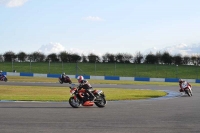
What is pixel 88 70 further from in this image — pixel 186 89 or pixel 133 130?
pixel 133 130

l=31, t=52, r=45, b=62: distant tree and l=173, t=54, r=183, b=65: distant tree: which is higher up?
l=31, t=52, r=45, b=62: distant tree

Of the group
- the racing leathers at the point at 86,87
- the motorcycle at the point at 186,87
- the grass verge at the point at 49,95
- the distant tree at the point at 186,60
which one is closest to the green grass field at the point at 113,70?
the distant tree at the point at 186,60

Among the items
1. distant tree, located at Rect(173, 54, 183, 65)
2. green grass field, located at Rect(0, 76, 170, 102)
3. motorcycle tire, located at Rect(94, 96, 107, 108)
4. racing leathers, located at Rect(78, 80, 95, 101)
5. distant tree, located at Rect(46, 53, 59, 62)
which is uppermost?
distant tree, located at Rect(46, 53, 59, 62)

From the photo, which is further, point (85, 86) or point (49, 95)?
point (49, 95)

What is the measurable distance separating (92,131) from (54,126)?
124cm

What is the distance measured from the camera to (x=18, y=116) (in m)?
12.4

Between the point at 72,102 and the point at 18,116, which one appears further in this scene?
the point at 72,102

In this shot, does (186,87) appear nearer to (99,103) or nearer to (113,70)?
(99,103)

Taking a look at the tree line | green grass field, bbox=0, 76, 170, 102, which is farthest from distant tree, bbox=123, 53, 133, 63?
green grass field, bbox=0, 76, 170, 102

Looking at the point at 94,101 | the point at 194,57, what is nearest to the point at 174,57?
the point at 194,57

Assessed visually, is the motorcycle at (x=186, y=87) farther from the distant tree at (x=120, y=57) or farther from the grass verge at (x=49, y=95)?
the distant tree at (x=120, y=57)

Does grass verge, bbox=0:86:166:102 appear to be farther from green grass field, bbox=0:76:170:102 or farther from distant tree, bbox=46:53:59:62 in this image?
distant tree, bbox=46:53:59:62

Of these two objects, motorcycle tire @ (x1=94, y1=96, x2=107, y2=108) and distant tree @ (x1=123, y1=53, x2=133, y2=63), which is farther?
distant tree @ (x1=123, y1=53, x2=133, y2=63)

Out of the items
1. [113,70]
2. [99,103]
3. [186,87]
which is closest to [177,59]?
[113,70]
